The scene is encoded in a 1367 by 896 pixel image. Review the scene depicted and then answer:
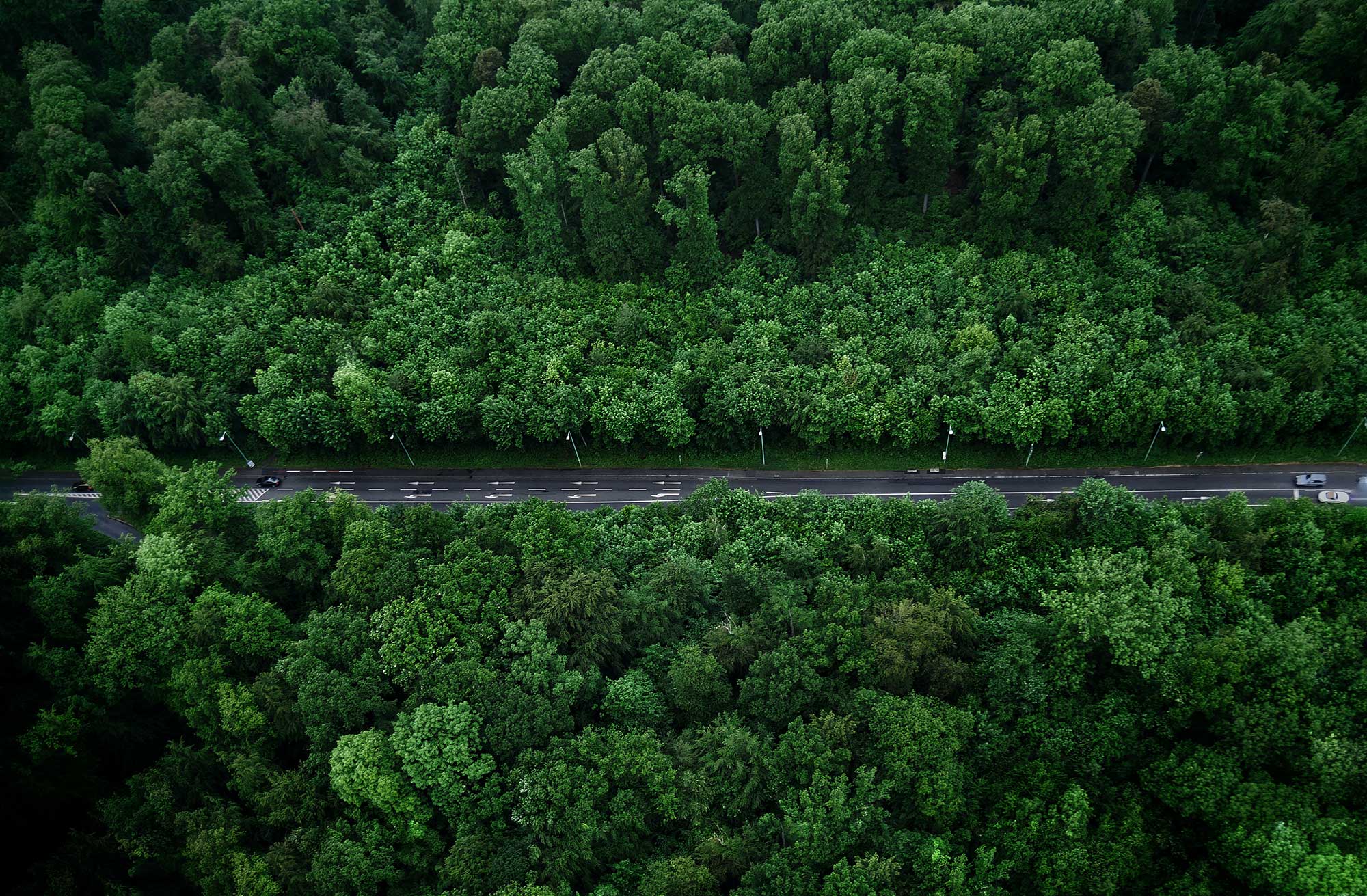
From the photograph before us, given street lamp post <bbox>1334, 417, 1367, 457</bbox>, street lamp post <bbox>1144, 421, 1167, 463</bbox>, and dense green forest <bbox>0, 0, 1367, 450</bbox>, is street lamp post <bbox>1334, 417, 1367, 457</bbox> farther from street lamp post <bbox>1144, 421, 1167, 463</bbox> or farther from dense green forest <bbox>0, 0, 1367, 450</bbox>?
street lamp post <bbox>1144, 421, 1167, 463</bbox>

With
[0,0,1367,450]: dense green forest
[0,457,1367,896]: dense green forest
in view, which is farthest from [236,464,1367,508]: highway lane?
[0,457,1367,896]: dense green forest

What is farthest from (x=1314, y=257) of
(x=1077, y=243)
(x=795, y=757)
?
(x=795, y=757)

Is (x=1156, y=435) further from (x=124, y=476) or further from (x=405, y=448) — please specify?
(x=124, y=476)

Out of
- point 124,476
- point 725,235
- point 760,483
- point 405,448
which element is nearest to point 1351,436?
point 760,483

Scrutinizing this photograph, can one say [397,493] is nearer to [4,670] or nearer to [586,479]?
[586,479]

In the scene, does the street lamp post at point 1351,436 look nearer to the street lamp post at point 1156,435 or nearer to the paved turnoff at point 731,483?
the paved turnoff at point 731,483

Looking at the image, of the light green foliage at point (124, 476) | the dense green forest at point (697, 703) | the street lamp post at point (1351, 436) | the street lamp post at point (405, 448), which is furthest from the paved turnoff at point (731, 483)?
the dense green forest at point (697, 703)
